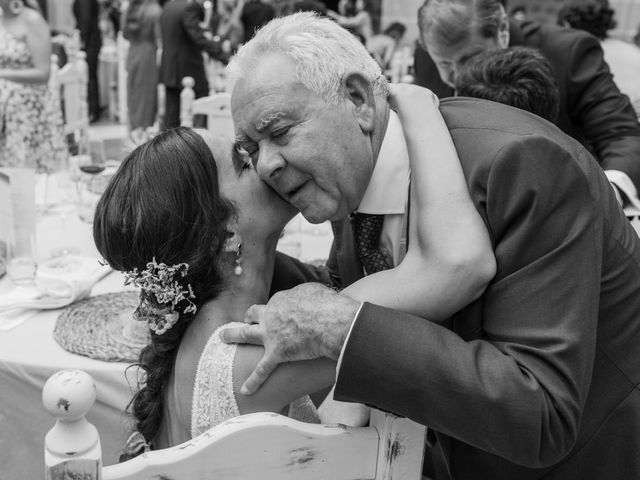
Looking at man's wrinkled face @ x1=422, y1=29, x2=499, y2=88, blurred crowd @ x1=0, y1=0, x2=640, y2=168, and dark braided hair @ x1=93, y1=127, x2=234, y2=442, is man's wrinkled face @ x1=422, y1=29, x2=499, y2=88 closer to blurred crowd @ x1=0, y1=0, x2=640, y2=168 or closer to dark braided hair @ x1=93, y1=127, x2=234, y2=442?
blurred crowd @ x1=0, y1=0, x2=640, y2=168

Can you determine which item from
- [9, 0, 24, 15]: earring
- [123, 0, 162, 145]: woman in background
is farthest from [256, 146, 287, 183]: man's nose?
[123, 0, 162, 145]: woman in background

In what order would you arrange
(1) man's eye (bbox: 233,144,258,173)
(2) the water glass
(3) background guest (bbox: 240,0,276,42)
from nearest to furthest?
(1) man's eye (bbox: 233,144,258,173)
(2) the water glass
(3) background guest (bbox: 240,0,276,42)

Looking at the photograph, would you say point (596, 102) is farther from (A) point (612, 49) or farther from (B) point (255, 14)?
(B) point (255, 14)

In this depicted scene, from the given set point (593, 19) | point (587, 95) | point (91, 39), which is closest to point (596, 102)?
point (587, 95)

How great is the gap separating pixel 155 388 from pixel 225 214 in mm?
411

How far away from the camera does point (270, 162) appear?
135cm

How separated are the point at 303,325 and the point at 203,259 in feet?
1.52

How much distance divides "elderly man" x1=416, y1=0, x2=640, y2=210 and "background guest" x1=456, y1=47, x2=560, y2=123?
87 centimetres

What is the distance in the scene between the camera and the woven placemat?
1.98 metres

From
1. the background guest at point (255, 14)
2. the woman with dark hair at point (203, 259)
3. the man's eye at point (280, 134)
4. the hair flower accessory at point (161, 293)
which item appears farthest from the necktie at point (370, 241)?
the background guest at point (255, 14)

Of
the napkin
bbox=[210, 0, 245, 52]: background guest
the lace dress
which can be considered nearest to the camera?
the napkin

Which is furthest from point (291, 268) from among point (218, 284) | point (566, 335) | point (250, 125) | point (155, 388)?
point (566, 335)

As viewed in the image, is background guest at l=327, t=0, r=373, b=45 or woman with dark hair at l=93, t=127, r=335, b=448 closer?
woman with dark hair at l=93, t=127, r=335, b=448

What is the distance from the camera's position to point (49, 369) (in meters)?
1.92
